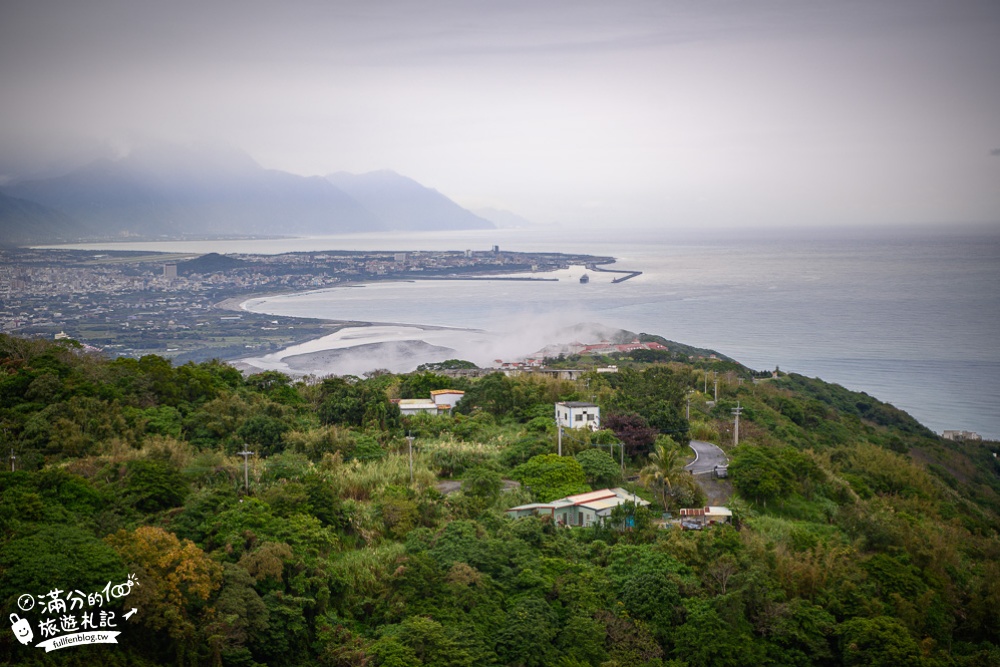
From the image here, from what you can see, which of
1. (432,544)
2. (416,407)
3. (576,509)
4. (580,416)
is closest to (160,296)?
(416,407)

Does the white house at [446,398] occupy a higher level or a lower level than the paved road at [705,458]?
higher

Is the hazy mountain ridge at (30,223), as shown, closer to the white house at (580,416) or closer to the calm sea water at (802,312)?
the calm sea water at (802,312)

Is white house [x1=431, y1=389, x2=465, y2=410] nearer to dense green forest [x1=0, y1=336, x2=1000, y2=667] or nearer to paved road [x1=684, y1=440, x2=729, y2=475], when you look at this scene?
dense green forest [x1=0, y1=336, x2=1000, y2=667]

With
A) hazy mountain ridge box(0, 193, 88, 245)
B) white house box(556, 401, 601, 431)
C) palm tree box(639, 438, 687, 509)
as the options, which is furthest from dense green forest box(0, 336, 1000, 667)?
hazy mountain ridge box(0, 193, 88, 245)

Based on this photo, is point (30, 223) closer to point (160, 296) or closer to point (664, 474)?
point (160, 296)

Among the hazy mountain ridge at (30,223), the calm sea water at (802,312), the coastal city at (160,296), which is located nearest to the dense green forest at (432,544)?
the coastal city at (160,296)

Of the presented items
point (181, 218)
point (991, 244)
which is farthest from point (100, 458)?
point (991, 244)
